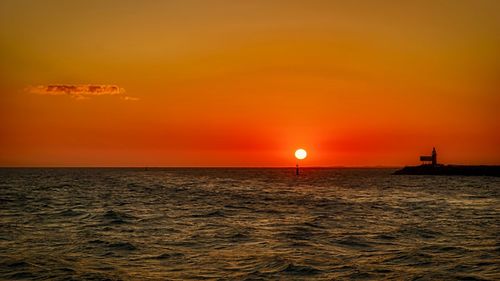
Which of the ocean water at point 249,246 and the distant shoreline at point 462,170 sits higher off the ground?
the distant shoreline at point 462,170

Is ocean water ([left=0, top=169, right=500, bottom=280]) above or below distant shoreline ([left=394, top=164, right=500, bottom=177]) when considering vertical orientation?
below

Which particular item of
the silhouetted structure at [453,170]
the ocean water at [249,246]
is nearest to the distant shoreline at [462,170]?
the silhouetted structure at [453,170]

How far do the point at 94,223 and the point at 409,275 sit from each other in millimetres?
22562

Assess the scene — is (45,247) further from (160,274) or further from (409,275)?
(409,275)

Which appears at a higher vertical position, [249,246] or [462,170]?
[462,170]

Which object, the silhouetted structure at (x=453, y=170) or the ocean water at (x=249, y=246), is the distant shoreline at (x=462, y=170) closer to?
the silhouetted structure at (x=453, y=170)

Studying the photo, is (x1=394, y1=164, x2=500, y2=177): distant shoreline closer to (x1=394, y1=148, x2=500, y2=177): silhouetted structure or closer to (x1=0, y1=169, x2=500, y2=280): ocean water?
(x1=394, y1=148, x2=500, y2=177): silhouetted structure

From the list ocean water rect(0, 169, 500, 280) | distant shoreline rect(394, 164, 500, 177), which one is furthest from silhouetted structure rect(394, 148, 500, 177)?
ocean water rect(0, 169, 500, 280)

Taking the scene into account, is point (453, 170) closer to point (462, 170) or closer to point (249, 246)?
point (462, 170)

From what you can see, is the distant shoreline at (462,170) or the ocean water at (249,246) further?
the distant shoreline at (462,170)

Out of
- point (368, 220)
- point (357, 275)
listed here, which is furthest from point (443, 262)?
point (368, 220)

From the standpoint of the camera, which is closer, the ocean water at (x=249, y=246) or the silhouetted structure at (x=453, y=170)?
the ocean water at (x=249, y=246)

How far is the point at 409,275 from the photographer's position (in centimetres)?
1822

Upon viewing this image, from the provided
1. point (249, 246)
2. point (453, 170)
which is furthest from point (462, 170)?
point (249, 246)
